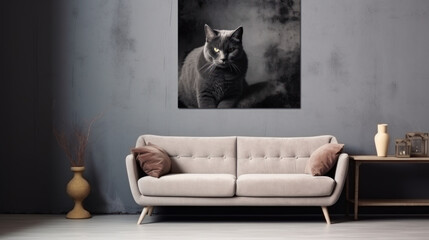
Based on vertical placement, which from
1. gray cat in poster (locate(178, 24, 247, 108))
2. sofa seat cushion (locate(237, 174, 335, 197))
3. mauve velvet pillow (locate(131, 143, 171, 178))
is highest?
gray cat in poster (locate(178, 24, 247, 108))

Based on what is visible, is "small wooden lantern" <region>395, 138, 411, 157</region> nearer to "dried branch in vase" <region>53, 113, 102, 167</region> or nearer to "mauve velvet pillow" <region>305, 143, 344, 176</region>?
"mauve velvet pillow" <region>305, 143, 344, 176</region>

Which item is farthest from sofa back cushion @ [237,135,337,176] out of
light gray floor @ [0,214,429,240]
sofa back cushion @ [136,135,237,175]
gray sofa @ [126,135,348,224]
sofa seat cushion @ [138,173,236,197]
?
sofa seat cushion @ [138,173,236,197]

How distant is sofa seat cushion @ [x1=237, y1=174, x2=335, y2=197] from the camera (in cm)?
573

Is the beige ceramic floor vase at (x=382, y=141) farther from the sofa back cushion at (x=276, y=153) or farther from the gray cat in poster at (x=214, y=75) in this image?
the gray cat in poster at (x=214, y=75)

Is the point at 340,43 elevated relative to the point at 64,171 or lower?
elevated

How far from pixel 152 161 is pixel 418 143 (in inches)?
102

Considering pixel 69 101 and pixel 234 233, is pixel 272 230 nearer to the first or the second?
pixel 234 233

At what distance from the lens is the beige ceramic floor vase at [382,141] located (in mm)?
6242

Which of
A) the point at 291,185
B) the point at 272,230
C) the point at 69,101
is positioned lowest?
the point at 272,230

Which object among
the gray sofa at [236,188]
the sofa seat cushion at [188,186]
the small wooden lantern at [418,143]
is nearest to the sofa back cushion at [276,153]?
the gray sofa at [236,188]

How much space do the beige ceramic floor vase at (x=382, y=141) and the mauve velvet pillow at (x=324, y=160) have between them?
0.54 m

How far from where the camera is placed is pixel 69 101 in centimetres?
674

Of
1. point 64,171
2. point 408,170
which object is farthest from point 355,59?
point 64,171

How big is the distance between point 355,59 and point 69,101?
299 cm
